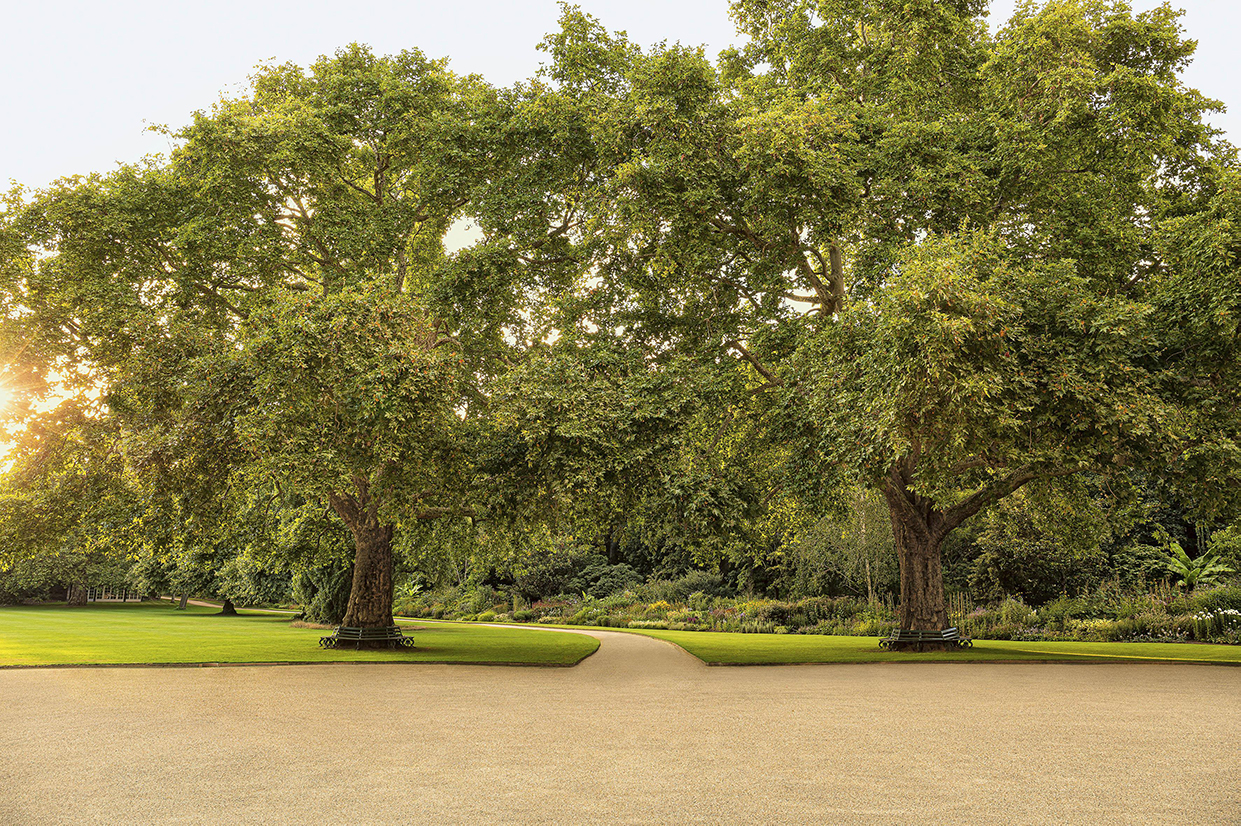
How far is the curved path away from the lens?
18.5ft

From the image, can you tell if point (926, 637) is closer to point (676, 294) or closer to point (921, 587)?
point (921, 587)

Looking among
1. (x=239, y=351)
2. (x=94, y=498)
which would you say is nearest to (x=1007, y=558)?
(x=239, y=351)

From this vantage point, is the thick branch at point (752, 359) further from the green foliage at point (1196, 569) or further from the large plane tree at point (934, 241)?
the green foliage at point (1196, 569)

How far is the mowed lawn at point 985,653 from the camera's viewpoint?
691 inches

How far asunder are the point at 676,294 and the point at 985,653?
12.7 metres

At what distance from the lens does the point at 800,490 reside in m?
→ 16.5

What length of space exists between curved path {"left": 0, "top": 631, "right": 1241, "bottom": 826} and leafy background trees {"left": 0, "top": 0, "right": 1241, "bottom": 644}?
423 cm

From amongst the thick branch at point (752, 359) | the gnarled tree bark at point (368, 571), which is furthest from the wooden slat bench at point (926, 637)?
the gnarled tree bark at point (368, 571)

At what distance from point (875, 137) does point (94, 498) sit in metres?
20.9

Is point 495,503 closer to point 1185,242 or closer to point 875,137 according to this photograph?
point 875,137

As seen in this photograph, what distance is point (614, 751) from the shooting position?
7.64 metres

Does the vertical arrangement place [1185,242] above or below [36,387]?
above

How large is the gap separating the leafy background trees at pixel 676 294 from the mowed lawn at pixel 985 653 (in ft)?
6.47

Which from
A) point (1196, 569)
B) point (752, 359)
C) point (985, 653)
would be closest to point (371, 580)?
point (752, 359)
